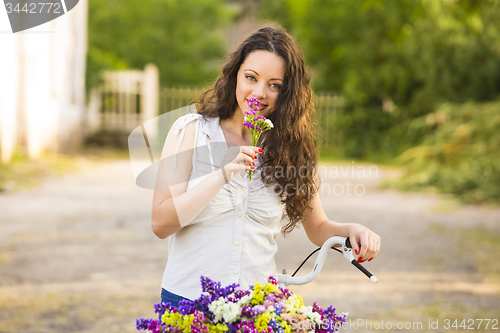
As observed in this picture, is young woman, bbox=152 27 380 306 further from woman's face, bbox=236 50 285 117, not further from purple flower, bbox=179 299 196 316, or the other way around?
purple flower, bbox=179 299 196 316

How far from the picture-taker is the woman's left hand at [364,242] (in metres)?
1.70

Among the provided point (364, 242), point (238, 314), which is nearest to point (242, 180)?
point (364, 242)

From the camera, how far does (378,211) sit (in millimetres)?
7785

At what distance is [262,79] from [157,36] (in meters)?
19.2

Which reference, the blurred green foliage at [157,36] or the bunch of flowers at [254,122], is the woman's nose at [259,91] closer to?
the bunch of flowers at [254,122]

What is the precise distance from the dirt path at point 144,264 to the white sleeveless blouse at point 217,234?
2.07m

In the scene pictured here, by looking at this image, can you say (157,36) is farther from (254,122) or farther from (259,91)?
(254,122)

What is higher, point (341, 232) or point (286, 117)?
point (286, 117)

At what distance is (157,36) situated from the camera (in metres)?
20.1

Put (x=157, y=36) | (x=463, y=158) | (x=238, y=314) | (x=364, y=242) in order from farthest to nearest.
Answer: (x=157, y=36) < (x=463, y=158) < (x=364, y=242) < (x=238, y=314)

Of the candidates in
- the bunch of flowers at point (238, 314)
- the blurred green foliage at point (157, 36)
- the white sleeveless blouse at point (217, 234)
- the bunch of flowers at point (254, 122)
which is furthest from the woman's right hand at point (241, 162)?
the blurred green foliage at point (157, 36)

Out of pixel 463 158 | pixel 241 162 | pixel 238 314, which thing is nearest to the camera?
pixel 238 314

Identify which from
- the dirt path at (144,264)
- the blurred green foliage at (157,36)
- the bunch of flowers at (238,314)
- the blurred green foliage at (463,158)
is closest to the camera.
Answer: the bunch of flowers at (238,314)

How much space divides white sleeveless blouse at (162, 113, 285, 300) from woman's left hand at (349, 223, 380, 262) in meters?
0.31
